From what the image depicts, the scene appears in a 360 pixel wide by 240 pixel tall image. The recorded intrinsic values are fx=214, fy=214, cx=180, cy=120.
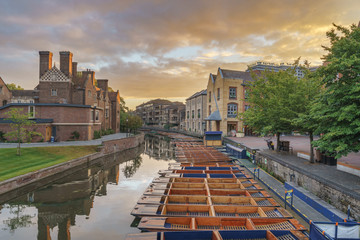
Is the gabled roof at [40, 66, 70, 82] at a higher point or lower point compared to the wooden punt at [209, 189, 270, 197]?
higher

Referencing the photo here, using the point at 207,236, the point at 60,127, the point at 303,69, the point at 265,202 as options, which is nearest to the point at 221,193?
the point at 265,202

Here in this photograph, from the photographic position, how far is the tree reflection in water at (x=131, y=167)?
2214cm

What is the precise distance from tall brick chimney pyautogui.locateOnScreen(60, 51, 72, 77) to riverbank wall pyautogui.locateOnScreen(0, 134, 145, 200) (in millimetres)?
15083

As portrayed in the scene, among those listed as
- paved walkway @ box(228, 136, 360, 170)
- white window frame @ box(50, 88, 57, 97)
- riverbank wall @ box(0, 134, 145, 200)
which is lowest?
riverbank wall @ box(0, 134, 145, 200)

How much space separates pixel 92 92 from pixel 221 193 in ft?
112

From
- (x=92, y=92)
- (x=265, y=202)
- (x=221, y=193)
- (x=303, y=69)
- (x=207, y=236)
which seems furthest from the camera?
(x=92, y=92)

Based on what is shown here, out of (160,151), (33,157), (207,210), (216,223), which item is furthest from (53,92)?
(216,223)

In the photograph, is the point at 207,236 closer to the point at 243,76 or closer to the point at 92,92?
the point at 92,92

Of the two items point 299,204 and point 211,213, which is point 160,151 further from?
point 211,213

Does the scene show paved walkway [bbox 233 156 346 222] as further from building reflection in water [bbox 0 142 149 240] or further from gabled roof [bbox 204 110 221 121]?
gabled roof [bbox 204 110 221 121]

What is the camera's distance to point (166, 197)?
11.3m

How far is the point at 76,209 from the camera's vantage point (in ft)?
42.9

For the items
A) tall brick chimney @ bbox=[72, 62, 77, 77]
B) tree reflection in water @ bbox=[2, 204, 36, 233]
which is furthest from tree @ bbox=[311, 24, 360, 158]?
tall brick chimney @ bbox=[72, 62, 77, 77]

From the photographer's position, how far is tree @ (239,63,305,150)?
1750 cm
